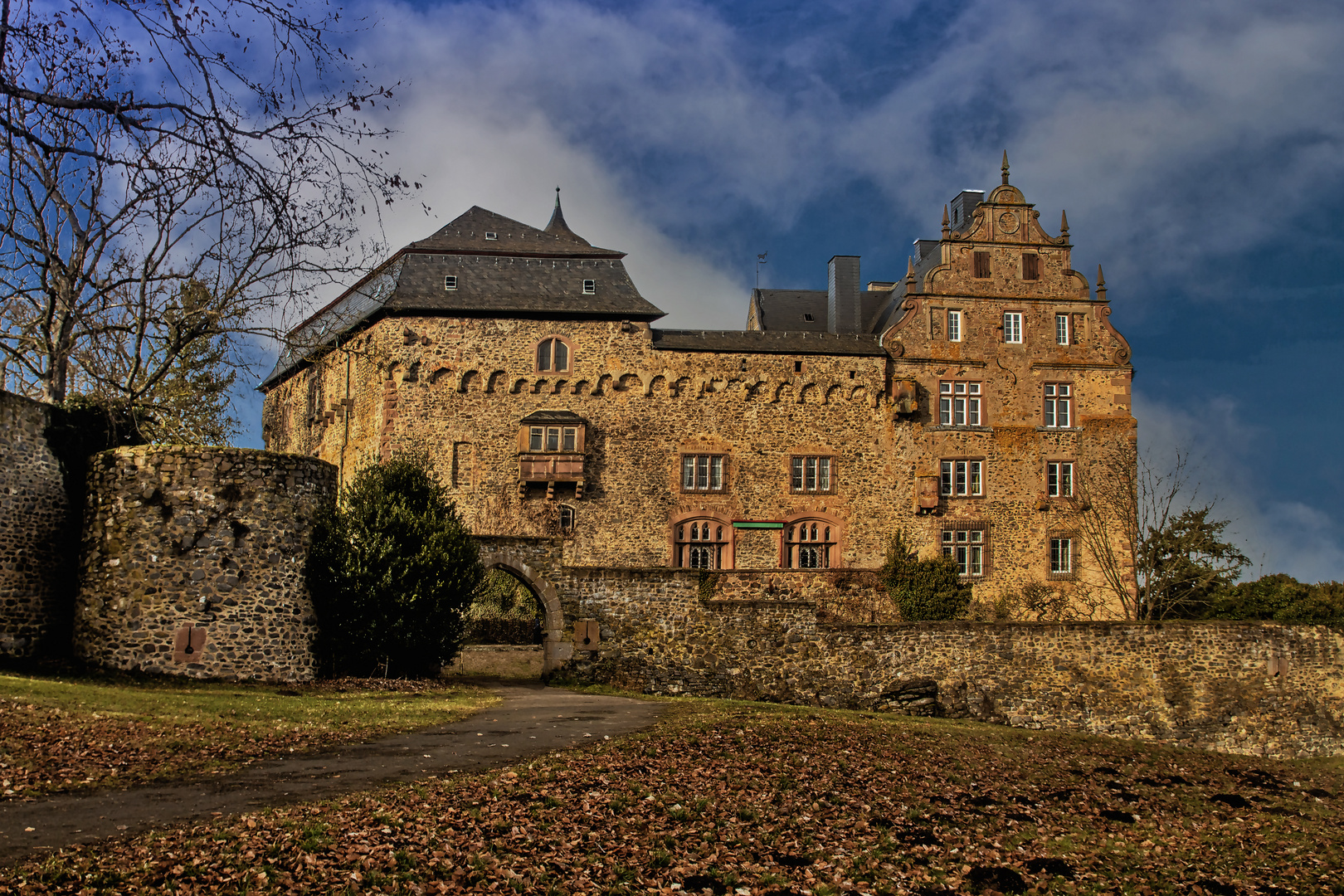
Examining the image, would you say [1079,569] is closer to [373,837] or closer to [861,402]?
[861,402]

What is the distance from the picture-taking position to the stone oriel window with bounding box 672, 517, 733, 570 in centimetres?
3834

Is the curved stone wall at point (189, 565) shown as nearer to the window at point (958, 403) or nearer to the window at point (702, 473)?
the window at point (702, 473)

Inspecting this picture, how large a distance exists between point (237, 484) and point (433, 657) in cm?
543

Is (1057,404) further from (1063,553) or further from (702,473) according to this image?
(702,473)

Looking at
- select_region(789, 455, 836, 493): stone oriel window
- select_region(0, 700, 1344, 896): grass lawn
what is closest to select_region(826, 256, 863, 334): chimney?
select_region(789, 455, 836, 493): stone oriel window

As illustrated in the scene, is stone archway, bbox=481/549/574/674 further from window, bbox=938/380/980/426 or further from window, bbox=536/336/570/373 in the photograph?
window, bbox=938/380/980/426

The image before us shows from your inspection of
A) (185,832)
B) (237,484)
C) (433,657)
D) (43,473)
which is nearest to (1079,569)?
(433,657)

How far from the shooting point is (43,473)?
20812 mm

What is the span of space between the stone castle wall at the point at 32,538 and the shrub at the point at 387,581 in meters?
4.42

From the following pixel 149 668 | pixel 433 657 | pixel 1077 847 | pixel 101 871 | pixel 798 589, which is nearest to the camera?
pixel 101 871

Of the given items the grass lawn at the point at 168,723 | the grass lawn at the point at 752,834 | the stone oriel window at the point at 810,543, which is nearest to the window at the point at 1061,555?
the stone oriel window at the point at 810,543

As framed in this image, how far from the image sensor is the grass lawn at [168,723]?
464 inches

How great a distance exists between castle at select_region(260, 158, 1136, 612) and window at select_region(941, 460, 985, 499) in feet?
0.19

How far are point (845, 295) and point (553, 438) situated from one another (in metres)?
13.8
